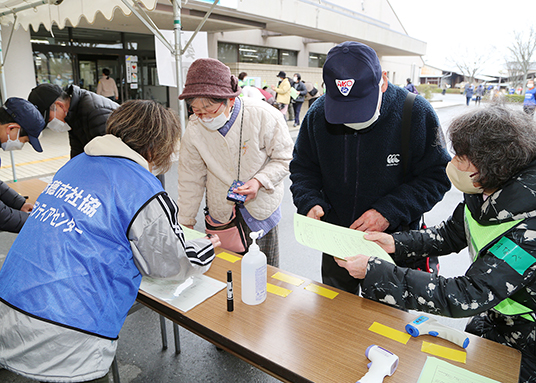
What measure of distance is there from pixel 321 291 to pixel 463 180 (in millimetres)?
687

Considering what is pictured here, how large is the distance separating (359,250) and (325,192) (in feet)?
1.42

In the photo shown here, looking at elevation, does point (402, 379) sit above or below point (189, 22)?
below

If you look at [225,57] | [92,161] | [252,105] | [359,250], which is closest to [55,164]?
[252,105]

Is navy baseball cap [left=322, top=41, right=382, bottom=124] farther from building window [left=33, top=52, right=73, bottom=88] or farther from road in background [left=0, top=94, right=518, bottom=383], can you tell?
building window [left=33, top=52, right=73, bottom=88]

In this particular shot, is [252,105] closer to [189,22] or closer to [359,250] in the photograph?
[359,250]

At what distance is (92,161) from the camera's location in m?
1.18

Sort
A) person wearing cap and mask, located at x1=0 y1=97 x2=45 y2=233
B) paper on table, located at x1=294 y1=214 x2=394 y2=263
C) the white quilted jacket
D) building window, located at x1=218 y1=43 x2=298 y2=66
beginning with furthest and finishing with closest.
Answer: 1. building window, located at x1=218 y1=43 x2=298 y2=66
2. person wearing cap and mask, located at x1=0 y1=97 x2=45 y2=233
3. the white quilted jacket
4. paper on table, located at x1=294 y1=214 x2=394 y2=263

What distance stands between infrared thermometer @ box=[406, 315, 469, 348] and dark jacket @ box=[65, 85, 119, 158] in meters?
2.17

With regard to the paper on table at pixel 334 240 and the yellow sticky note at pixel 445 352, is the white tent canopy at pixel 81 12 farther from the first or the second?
the yellow sticky note at pixel 445 352

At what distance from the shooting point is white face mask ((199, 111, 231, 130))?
184 cm

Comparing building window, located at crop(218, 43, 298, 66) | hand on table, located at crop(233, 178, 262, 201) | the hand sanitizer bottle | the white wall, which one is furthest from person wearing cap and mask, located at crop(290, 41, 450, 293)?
building window, located at crop(218, 43, 298, 66)

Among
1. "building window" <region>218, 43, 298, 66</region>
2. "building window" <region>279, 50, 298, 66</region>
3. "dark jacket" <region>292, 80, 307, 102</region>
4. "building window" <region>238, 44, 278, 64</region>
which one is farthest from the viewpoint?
"building window" <region>279, 50, 298, 66</region>

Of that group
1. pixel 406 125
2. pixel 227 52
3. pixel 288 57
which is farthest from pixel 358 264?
pixel 288 57

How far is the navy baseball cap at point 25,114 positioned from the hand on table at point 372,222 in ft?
6.92
